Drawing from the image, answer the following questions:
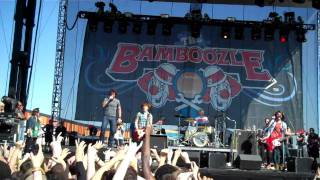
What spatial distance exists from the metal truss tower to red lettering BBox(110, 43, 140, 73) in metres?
1.66

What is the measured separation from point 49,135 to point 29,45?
10.4 ft

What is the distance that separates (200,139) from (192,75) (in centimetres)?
468

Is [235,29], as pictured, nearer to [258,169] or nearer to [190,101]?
[190,101]

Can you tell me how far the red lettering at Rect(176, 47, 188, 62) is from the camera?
15680 mm

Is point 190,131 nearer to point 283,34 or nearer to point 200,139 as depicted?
point 200,139

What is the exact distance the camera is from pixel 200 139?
438 inches

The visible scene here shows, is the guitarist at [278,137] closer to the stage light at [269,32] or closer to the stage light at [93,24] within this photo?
the stage light at [269,32]

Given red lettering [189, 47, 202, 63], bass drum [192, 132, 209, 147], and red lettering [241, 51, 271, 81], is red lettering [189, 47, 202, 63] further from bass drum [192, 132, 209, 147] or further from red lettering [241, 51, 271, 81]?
bass drum [192, 132, 209, 147]

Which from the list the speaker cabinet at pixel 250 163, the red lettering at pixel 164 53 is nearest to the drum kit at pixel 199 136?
the speaker cabinet at pixel 250 163

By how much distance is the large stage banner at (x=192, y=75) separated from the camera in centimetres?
1526

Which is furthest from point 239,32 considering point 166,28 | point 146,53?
point 146,53

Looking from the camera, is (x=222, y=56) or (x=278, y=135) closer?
(x=278, y=135)

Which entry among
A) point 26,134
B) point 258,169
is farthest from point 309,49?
point 26,134

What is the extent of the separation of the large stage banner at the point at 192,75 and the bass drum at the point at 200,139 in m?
3.85
